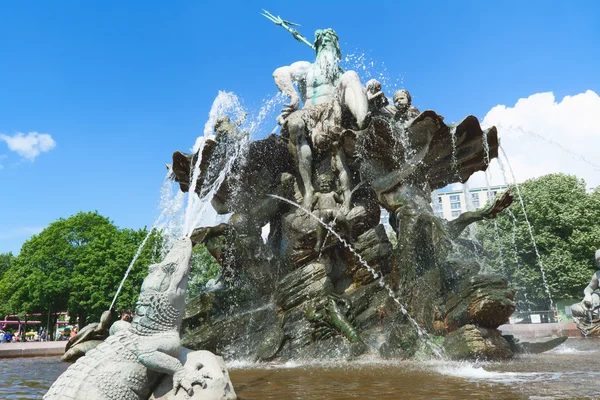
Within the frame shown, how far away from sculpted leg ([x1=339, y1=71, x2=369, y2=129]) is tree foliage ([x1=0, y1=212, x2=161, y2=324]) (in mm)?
23043

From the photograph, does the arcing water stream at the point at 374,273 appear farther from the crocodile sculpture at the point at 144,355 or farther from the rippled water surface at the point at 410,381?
the crocodile sculpture at the point at 144,355

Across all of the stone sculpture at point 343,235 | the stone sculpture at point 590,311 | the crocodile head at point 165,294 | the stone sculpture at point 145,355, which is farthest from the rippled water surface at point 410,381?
the stone sculpture at point 590,311

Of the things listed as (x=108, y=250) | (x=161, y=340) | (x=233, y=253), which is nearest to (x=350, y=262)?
(x=233, y=253)

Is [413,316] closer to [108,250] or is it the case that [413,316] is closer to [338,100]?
[338,100]

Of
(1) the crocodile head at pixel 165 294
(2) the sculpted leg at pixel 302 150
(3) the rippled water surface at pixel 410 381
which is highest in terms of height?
(2) the sculpted leg at pixel 302 150

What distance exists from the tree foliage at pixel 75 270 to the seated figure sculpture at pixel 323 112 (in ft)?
71.6

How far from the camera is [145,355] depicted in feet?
12.0

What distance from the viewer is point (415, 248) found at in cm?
831

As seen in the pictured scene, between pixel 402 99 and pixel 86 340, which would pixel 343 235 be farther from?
pixel 86 340

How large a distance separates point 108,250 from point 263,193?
83.6 feet

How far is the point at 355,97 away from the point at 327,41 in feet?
8.23

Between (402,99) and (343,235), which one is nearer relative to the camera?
(343,235)

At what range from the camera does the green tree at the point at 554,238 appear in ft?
93.2

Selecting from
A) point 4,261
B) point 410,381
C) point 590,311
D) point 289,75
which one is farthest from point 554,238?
point 4,261
